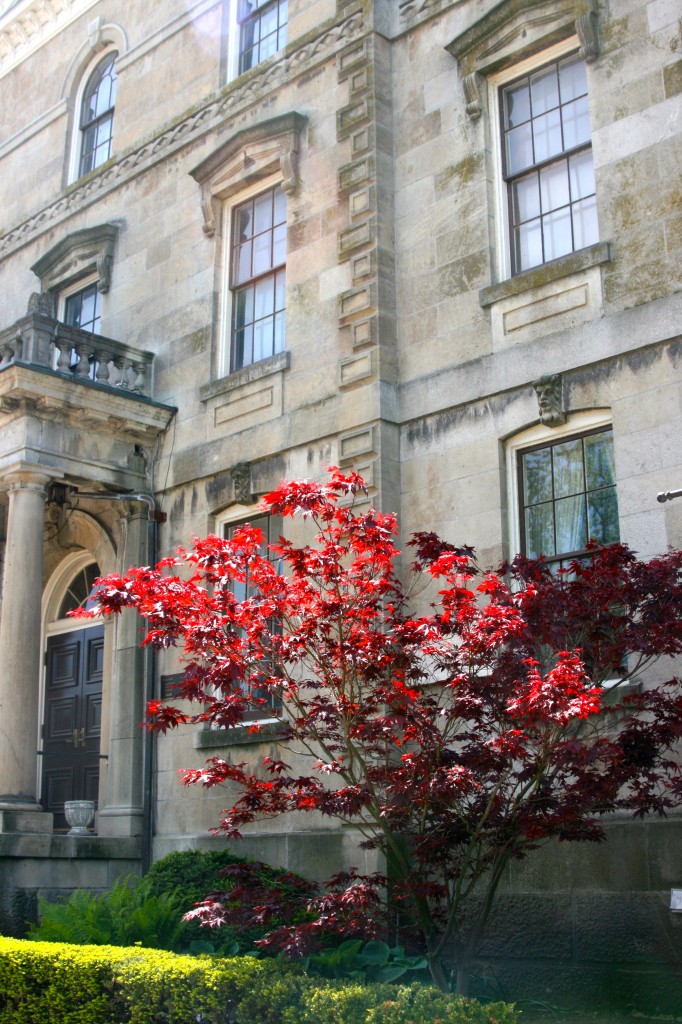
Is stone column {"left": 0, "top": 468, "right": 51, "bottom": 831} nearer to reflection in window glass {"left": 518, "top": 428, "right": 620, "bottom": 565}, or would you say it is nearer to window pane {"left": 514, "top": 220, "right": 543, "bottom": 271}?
reflection in window glass {"left": 518, "top": 428, "right": 620, "bottom": 565}

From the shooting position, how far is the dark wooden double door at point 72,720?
17844mm

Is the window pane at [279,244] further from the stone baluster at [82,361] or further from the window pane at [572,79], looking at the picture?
the window pane at [572,79]

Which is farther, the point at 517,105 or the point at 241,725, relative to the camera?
the point at 517,105

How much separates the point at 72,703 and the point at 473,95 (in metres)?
10.6

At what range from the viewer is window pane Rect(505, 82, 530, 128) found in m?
14.2

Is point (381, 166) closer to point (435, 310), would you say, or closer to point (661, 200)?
point (435, 310)

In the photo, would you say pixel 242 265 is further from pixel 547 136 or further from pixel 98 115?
pixel 98 115

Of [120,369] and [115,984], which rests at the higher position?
[120,369]

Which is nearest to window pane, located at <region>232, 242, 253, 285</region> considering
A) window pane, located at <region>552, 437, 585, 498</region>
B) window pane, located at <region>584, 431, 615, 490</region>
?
window pane, located at <region>552, 437, 585, 498</region>

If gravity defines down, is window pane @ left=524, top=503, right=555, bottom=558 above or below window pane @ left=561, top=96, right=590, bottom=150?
below

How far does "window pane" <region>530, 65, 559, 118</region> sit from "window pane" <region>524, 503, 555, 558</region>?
15.7 ft

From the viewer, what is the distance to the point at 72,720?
60.1ft

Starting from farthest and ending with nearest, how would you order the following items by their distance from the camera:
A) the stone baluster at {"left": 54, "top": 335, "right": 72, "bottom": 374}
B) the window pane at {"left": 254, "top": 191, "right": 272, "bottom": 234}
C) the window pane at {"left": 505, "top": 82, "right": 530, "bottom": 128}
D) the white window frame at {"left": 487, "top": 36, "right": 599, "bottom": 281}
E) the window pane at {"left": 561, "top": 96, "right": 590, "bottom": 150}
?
the window pane at {"left": 254, "top": 191, "right": 272, "bottom": 234} → the stone baluster at {"left": 54, "top": 335, "right": 72, "bottom": 374} → the window pane at {"left": 505, "top": 82, "right": 530, "bottom": 128} → the white window frame at {"left": 487, "top": 36, "right": 599, "bottom": 281} → the window pane at {"left": 561, "top": 96, "right": 590, "bottom": 150}

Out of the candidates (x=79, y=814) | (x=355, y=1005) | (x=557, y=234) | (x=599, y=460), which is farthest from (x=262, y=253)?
(x=355, y=1005)
